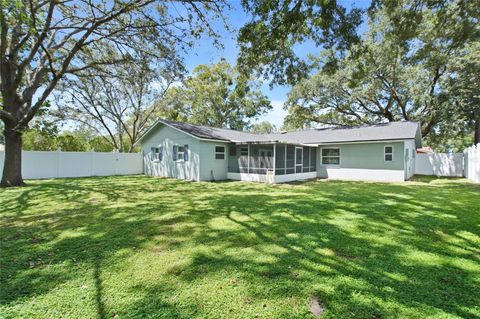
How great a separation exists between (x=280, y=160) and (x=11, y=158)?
1273 centimetres

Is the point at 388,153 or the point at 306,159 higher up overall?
the point at 388,153

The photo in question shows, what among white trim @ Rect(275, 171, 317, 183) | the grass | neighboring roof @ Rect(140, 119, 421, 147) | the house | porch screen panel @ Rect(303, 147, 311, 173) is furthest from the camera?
porch screen panel @ Rect(303, 147, 311, 173)

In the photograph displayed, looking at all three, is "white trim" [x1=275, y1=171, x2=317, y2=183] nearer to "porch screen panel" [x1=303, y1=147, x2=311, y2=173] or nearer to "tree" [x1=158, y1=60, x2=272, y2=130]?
"porch screen panel" [x1=303, y1=147, x2=311, y2=173]

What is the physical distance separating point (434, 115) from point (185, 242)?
22.0 meters

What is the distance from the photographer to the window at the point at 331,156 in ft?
55.7

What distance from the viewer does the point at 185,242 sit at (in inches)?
178

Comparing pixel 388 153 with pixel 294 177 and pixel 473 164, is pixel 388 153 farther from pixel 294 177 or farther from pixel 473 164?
pixel 294 177

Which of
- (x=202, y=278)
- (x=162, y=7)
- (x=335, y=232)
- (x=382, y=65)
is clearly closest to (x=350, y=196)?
(x=335, y=232)

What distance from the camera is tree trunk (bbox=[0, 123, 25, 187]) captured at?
10.9 metres

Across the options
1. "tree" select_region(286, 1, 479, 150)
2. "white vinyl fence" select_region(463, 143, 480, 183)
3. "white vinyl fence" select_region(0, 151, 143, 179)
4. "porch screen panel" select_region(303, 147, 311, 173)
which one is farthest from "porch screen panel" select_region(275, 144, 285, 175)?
"white vinyl fence" select_region(0, 151, 143, 179)

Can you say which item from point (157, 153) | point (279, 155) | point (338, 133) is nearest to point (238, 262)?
point (279, 155)

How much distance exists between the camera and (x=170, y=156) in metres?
15.9

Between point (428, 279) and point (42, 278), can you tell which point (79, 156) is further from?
point (428, 279)

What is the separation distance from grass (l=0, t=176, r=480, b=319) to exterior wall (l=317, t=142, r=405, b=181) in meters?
8.29
